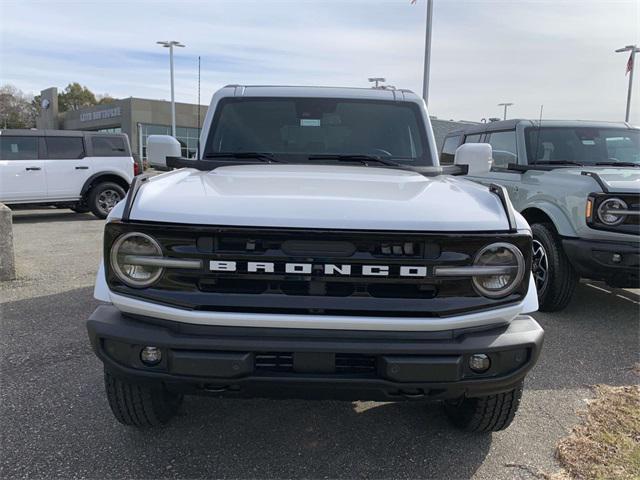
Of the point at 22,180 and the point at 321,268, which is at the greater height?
the point at 321,268

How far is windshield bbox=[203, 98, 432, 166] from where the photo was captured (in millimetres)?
3590

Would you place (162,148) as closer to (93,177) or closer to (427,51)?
(93,177)

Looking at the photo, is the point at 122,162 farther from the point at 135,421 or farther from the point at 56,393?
the point at 135,421

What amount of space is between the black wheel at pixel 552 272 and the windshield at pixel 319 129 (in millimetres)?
2014

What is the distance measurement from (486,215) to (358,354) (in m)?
0.82

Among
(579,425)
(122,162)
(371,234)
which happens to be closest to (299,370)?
(371,234)

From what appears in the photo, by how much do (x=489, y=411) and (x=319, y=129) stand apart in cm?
214

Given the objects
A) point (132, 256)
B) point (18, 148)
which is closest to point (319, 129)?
point (132, 256)

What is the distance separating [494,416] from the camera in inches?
103

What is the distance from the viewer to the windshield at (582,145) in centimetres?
582

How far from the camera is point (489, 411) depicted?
8.50ft

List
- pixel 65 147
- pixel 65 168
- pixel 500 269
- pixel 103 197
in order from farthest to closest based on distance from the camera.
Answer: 1. pixel 103 197
2. pixel 65 147
3. pixel 65 168
4. pixel 500 269

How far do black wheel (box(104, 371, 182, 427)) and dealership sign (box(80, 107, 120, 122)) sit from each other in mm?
46764

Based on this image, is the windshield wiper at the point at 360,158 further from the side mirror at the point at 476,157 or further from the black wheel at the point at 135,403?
the black wheel at the point at 135,403
